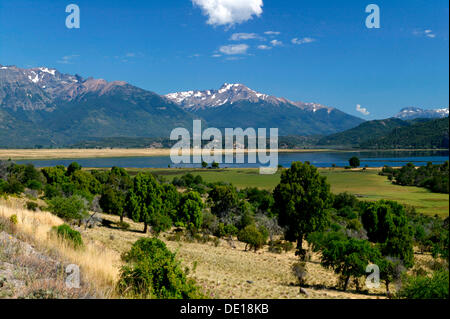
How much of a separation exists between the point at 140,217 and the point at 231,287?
23124mm

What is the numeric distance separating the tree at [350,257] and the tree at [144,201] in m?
21.3

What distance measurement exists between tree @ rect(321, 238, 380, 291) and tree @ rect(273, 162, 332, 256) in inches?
412

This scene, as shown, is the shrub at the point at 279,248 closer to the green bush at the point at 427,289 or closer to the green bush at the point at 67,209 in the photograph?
the green bush at the point at 67,209

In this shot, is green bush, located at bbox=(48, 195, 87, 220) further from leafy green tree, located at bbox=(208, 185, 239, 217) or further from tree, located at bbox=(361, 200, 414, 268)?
tree, located at bbox=(361, 200, 414, 268)

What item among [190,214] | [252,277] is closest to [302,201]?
[252,277]

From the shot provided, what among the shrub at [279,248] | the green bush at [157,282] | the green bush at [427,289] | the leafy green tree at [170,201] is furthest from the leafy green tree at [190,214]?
the green bush at [157,282]

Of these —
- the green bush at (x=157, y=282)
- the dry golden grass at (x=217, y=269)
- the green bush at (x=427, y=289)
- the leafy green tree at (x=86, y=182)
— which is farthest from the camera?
the leafy green tree at (x=86, y=182)

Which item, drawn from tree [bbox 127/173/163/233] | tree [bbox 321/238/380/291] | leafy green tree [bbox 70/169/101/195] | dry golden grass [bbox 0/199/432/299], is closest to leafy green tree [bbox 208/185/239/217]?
Answer: tree [bbox 127/173/163/233]

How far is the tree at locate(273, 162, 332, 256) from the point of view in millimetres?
29484

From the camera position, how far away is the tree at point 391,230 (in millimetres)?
22891

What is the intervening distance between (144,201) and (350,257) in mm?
24317

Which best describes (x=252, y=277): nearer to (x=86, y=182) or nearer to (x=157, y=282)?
(x=157, y=282)
